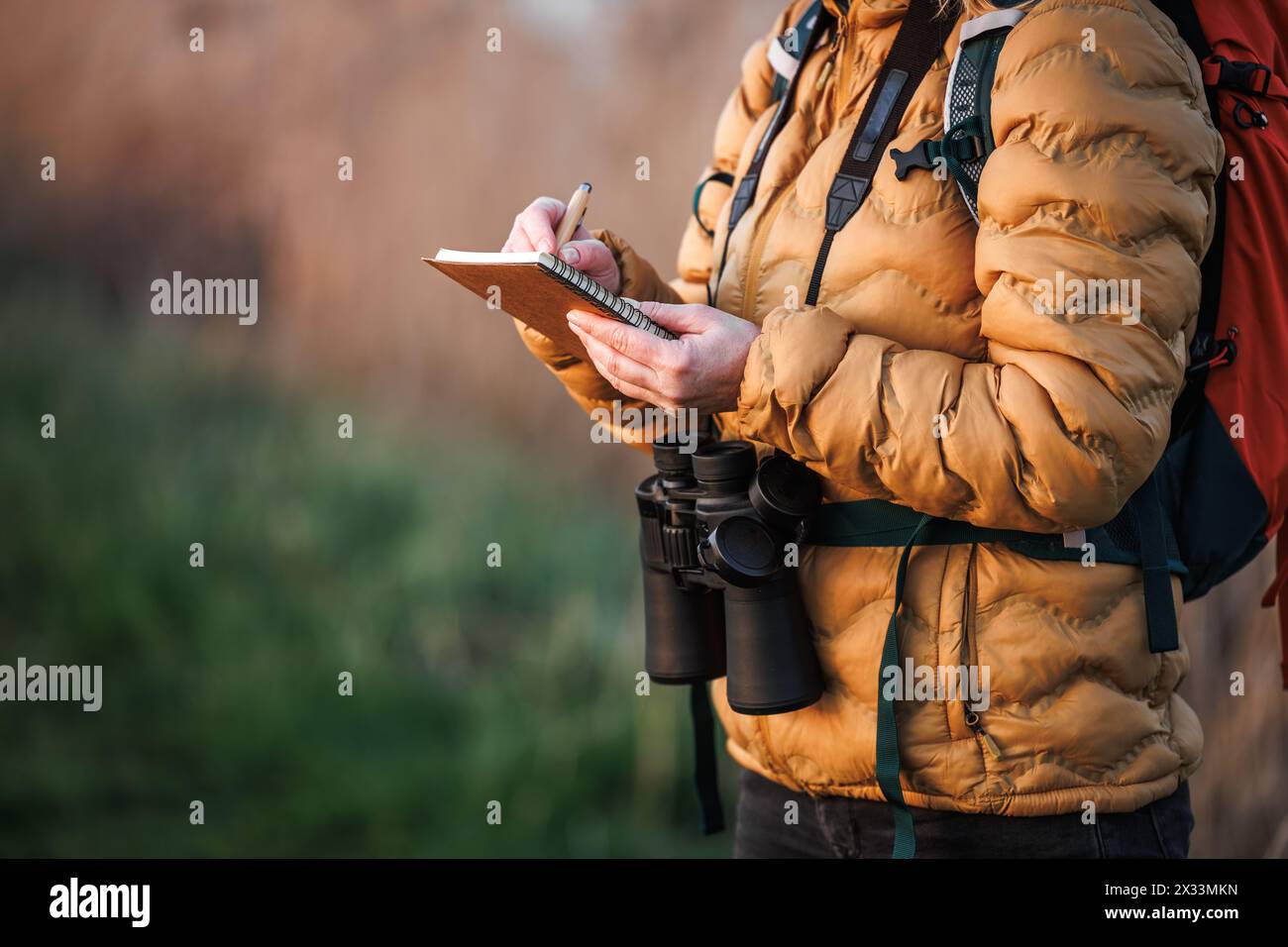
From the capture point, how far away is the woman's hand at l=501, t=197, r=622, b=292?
149 centimetres

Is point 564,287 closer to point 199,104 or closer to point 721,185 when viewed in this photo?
point 721,185

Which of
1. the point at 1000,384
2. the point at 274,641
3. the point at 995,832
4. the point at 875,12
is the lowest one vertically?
the point at 995,832

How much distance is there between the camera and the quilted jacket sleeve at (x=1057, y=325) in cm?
114

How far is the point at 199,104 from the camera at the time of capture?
312 cm

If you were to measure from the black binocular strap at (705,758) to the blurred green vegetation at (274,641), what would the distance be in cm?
121

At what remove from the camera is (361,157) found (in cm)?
314

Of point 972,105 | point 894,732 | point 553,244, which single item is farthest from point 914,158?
point 894,732

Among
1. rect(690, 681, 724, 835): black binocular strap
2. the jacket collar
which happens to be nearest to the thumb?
the jacket collar

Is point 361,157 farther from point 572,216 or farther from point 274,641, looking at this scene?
point 572,216

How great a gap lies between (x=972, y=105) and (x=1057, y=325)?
294 millimetres

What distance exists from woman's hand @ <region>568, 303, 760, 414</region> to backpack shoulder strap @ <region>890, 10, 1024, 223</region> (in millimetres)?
291

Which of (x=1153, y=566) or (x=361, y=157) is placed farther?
(x=361, y=157)

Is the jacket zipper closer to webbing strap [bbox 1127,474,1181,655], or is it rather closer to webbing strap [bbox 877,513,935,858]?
webbing strap [bbox 877,513,935,858]
